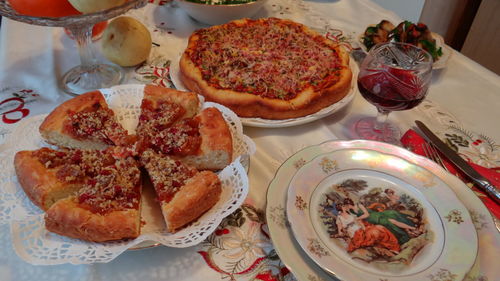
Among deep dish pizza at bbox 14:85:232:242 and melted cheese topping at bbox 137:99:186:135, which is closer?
deep dish pizza at bbox 14:85:232:242

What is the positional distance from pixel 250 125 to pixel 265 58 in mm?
447

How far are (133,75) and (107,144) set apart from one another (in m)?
0.56

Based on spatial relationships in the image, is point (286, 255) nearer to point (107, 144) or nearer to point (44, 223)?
point (44, 223)

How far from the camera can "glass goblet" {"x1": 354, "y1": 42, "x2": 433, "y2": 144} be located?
1361mm

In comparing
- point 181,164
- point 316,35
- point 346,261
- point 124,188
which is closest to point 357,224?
point 346,261

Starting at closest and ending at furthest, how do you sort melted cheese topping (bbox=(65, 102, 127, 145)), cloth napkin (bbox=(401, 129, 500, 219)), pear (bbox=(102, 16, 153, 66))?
cloth napkin (bbox=(401, 129, 500, 219)) < melted cheese topping (bbox=(65, 102, 127, 145)) < pear (bbox=(102, 16, 153, 66))

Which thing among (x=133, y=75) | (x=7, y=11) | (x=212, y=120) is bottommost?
(x=133, y=75)

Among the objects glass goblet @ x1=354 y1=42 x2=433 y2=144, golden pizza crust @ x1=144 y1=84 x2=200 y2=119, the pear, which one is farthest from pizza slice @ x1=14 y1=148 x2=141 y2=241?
glass goblet @ x1=354 y1=42 x2=433 y2=144

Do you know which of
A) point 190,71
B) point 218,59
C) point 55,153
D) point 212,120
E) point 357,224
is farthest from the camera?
point 218,59

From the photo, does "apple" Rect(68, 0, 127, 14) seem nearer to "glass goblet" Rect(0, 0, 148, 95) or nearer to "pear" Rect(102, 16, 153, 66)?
"glass goblet" Rect(0, 0, 148, 95)

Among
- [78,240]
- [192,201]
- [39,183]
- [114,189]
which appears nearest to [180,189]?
[192,201]

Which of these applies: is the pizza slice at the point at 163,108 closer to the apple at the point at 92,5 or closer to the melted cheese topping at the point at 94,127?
the melted cheese topping at the point at 94,127

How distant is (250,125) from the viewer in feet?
4.94

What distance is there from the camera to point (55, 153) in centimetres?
124
